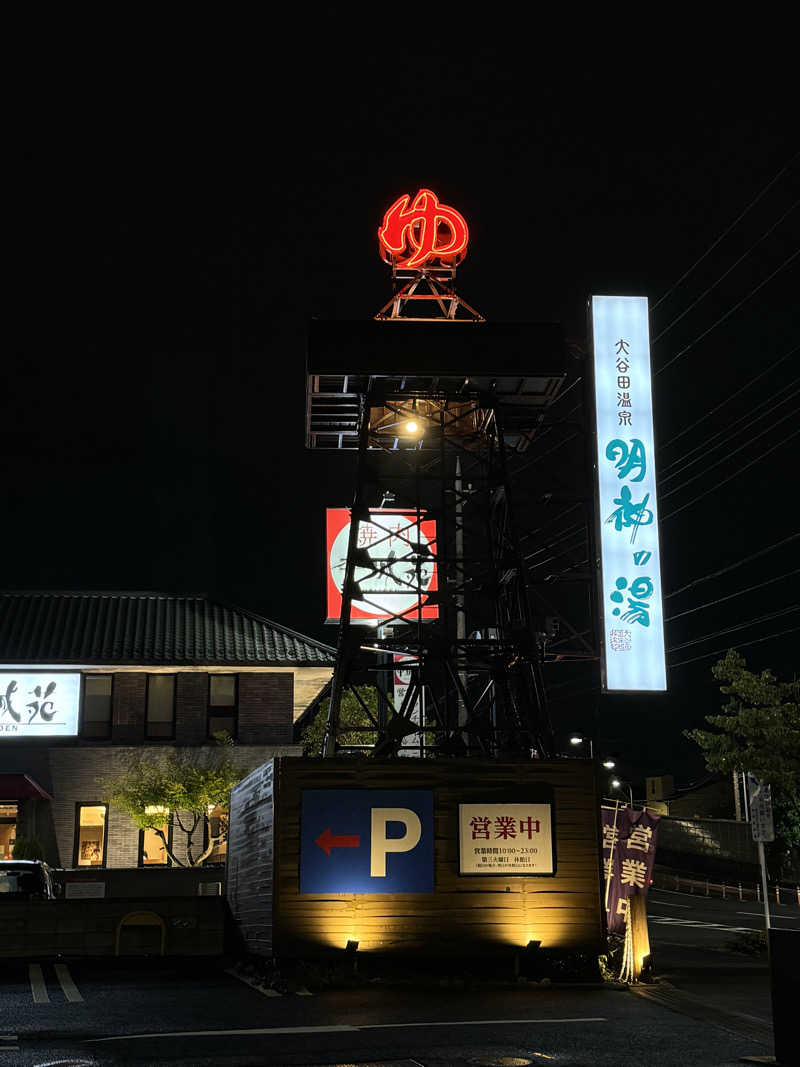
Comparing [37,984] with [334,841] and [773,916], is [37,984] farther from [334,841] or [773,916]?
[773,916]

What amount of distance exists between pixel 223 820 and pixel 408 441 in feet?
54.3

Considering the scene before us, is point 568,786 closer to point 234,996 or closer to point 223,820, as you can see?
point 234,996

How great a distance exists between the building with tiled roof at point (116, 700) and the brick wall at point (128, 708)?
0.03 meters

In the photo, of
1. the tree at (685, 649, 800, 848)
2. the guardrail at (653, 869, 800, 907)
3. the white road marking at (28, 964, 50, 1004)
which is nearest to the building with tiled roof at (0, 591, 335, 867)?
the tree at (685, 649, 800, 848)

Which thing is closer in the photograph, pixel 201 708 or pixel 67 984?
pixel 67 984

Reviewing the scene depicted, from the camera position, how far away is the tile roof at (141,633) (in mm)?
36156

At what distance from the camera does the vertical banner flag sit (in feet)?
49.6

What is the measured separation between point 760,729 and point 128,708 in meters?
19.6

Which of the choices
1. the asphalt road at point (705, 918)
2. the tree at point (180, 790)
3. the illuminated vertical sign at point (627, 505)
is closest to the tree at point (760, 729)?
the asphalt road at point (705, 918)

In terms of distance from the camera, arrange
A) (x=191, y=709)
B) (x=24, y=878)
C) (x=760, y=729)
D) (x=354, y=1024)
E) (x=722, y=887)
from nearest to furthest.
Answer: (x=354, y=1024) < (x=24, y=878) < (x=760, y=729) < (x=191, y=709) < (x=722, y=887)

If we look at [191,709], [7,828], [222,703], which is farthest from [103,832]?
[222,703]

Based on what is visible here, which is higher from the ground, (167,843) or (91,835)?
(91,835)

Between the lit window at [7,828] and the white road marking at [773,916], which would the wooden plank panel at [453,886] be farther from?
the lit window at [7,828]

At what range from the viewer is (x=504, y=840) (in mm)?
15492
